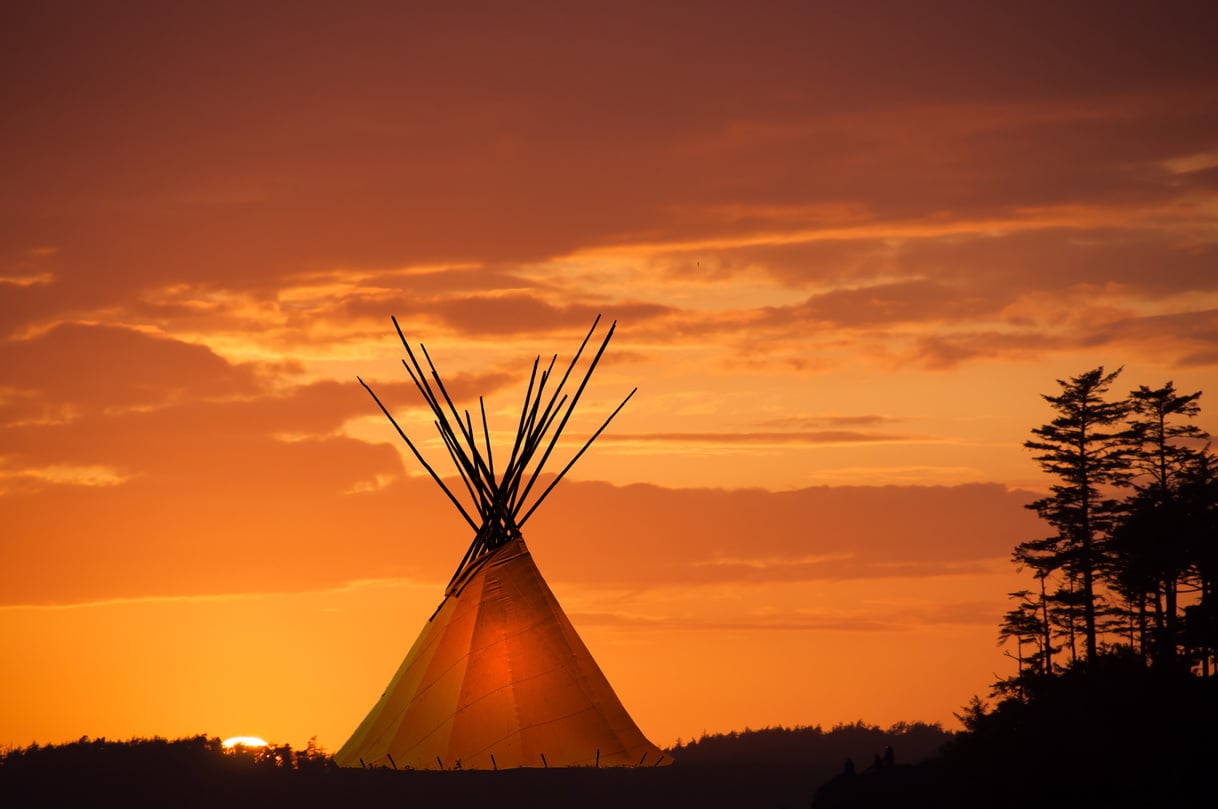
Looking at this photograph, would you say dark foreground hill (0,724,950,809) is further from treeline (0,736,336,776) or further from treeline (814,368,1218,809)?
treeline (814,368,1218,809)

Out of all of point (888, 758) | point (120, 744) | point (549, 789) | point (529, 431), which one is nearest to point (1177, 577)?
point (888, 758)

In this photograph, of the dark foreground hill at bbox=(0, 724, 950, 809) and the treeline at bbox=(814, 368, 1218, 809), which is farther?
the dark foreground hill at bbox=(0, 724, 950, 809)

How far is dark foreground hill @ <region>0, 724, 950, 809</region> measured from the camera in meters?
117

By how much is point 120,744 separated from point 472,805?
96.2 feet

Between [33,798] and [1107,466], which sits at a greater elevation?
[1107,466]

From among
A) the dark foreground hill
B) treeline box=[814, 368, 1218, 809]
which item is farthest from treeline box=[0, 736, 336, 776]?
treeline box=[814, 368, 1218, 809]

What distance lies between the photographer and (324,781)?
407ft

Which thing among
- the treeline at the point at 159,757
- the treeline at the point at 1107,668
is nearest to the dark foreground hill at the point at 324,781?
the treeline at the point at 159,757

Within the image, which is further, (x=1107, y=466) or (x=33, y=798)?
(x=33, y=798)

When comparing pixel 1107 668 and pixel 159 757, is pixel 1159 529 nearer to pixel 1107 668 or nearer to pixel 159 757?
pixel 1107 668

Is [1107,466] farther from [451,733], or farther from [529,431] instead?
[451,733]

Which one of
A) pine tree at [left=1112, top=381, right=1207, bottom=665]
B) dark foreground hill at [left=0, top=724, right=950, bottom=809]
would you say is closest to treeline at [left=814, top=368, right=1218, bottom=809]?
pine tree at [left=1112, top=381, right=1207, bottom=665]

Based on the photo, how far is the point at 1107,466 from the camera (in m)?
38.7

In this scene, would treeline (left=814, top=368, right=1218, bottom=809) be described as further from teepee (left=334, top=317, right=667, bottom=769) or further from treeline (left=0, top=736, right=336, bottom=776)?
treeline (left=0, top=736, right=336, bottom=776)
